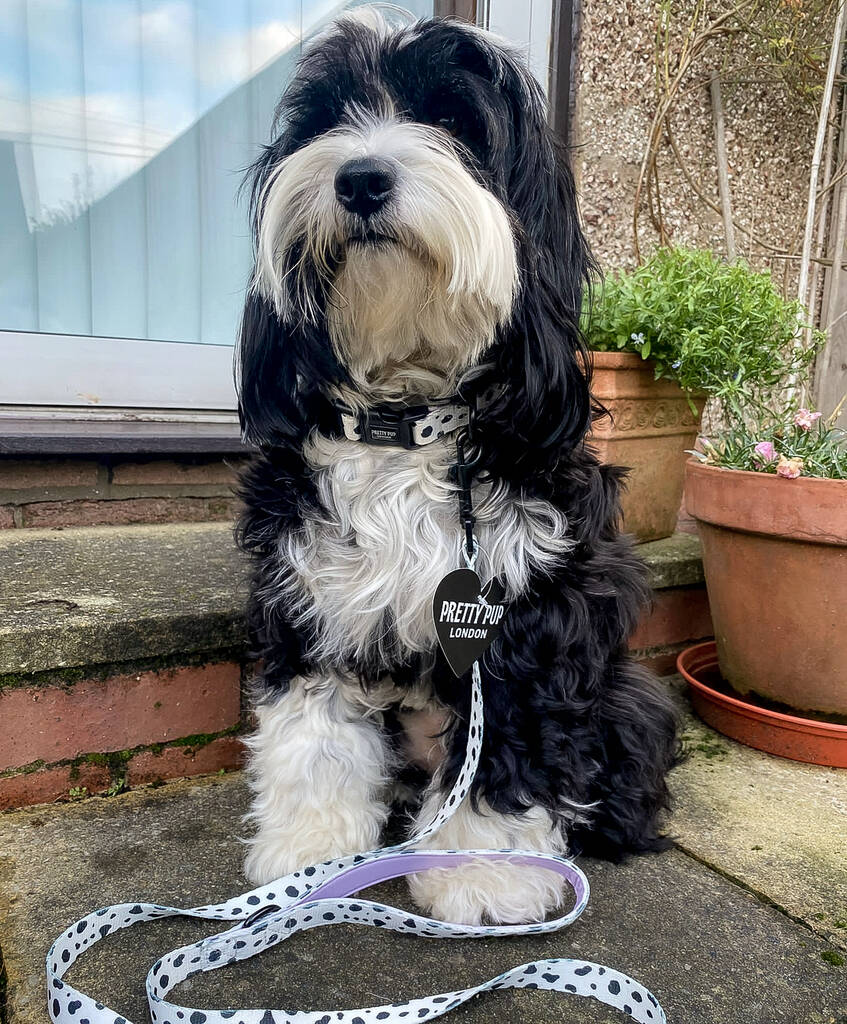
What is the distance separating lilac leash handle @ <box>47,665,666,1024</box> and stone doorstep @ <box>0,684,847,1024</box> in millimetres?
24

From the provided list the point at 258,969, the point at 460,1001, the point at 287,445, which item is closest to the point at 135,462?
the point at 287,445

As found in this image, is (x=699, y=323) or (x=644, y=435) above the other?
(x=699, y=323)

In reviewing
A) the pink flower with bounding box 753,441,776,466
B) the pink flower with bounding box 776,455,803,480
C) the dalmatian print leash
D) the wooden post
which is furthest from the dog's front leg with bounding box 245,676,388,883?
the wooden post

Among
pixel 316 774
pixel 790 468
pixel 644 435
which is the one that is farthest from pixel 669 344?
pixel 316 774

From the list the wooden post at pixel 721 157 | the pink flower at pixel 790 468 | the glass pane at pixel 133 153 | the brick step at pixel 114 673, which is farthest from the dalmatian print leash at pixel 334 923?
the wooden post at pixel 721 157

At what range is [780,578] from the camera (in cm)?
205

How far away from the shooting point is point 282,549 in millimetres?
1470

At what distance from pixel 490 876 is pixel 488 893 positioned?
0.03 meters

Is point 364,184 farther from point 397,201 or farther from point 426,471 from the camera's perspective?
point 426,471

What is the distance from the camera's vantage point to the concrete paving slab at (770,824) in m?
1.50

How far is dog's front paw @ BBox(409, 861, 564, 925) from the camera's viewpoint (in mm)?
1358

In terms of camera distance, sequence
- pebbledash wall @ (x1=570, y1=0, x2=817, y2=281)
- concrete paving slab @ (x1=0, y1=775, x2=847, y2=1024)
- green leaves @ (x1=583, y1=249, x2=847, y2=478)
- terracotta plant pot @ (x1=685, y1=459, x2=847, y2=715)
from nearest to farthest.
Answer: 1. concrete paving slab @ (x1=0, y1=775, x2=847, y2=1024)
2. terracotta plant pot @ (x1=685, y1=459, x2=847, y2=715)
3. green leaves @ (x1=583, y1=249, x2=847, y2=478)
4. pebbledash wall @ (x1=570, y1=0, x2=817, y2=281)

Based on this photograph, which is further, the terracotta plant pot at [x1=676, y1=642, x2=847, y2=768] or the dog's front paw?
the terracotta plant pot at [x1=676, y1=642, x2=847, y2=768]

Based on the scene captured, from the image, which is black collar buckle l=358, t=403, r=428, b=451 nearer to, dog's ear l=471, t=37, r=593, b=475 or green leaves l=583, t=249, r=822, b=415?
dog's ear l=471, t=37, r=593, b=475
